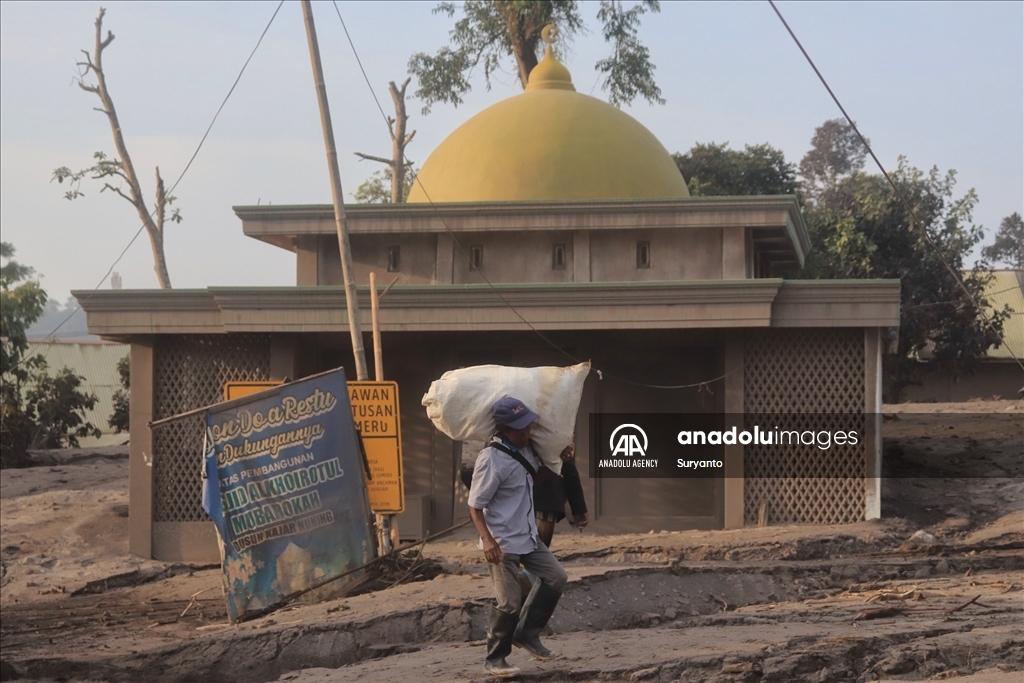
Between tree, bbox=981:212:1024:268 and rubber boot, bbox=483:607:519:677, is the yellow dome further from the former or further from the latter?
tree, bbox=981:212:1024:268

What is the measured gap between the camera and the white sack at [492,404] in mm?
7270

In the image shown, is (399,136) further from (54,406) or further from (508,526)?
(508,526)

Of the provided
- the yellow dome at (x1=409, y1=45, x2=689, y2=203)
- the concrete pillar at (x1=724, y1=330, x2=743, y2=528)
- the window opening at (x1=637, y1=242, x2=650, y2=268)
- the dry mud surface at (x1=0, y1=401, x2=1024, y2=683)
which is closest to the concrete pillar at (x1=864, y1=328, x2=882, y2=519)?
the dry mud surface at (x1=0, y1=401, x2=1024, y2=683)

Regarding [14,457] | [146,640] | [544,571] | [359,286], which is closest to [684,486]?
[359,286]

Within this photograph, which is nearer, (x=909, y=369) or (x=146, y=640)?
(x=146, y=640)

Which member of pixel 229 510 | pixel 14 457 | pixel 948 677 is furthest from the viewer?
pixel 14 457

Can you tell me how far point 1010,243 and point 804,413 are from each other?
96.9 ft

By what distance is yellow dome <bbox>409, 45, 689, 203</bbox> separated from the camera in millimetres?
18797

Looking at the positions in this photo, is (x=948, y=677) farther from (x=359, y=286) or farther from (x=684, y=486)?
(x=359, y=286)

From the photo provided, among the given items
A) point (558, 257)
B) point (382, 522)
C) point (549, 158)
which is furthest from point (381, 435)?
point (549, 158)

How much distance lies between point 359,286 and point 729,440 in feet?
20.0

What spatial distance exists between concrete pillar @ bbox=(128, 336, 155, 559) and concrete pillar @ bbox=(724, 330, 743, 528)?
7.84m

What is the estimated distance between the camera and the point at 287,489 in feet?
39.4

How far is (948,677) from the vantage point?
651 centimetres
